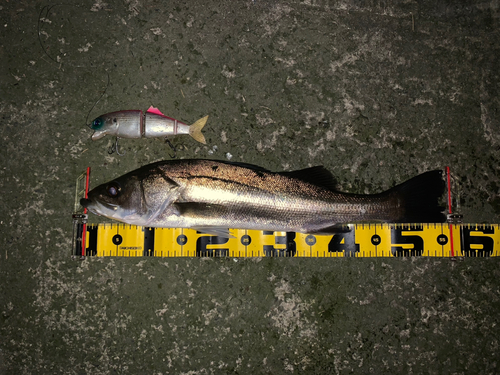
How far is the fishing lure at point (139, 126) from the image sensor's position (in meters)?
3.44

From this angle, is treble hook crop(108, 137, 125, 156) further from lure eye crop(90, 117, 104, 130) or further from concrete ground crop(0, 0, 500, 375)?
lure eye crop(90, 117, 104, 130)

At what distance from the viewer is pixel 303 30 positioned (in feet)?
12.5

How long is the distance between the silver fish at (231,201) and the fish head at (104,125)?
65 cm

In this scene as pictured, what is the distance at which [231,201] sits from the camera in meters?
3.08

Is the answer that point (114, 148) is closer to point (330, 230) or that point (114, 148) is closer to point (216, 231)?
point (216, 231)

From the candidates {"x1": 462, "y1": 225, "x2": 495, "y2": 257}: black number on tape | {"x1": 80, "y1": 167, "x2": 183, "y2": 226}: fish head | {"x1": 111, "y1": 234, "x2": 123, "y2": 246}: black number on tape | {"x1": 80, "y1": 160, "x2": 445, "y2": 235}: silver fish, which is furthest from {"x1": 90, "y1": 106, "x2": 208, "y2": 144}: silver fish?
{"x1": 462, "y1": 225, "x2": 495, "y2": 257}: black number on tape

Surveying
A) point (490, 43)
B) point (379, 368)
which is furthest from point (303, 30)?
point (379, 368)

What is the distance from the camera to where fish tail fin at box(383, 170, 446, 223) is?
3.28m

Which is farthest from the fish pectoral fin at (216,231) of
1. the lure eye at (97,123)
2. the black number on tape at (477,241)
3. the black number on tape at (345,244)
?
the black number on tape at (477,241)

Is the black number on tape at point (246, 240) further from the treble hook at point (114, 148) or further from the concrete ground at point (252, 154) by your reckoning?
the treble hook at point (114, 148)

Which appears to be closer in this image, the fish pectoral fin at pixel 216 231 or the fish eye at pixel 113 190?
the fish eye at pixel 113 190

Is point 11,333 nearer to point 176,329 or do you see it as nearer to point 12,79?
point 176,329

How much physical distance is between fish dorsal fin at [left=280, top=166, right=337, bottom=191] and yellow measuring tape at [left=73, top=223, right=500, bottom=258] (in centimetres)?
57

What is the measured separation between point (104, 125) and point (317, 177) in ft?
7.50
